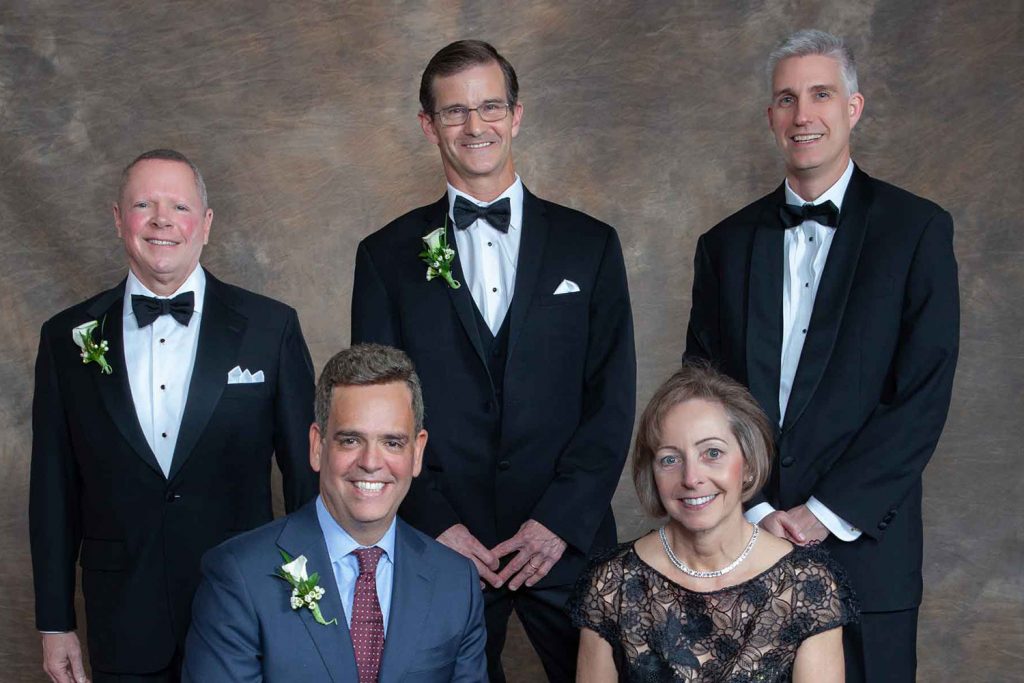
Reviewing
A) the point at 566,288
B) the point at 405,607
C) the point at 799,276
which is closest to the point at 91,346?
the point at 405,607

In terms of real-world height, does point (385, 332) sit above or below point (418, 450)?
above

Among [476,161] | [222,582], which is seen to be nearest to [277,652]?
[222,582]

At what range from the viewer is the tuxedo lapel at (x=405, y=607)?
10.6ft

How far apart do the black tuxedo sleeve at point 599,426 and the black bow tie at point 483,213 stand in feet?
0.89

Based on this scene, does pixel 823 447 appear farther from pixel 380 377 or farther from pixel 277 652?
pixel 277 652

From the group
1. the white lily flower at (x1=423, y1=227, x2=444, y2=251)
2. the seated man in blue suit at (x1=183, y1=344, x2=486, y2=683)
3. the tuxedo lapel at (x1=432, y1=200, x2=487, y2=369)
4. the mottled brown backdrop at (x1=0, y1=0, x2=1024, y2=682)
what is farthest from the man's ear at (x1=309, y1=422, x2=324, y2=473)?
the mottled brown backdrop at (x1=0, y1=0, x2=1024, y2=682)

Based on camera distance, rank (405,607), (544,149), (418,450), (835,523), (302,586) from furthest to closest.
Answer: (544,149), (835,523), (418,450), (405,607), (302,586)

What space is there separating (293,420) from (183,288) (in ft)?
1.39

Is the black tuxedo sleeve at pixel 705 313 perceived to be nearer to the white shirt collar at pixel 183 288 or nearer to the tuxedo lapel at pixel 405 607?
the tuxedo lapel at pixel 405 607

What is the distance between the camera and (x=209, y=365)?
145 inches

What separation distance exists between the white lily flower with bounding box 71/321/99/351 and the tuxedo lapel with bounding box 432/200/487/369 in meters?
0.85

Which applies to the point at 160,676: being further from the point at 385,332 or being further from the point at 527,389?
the point at 527,389

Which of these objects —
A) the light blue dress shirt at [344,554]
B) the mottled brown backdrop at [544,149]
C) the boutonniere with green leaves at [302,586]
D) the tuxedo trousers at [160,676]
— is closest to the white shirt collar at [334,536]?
the light blue dress shirt at [344,554]

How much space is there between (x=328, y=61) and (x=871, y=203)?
2295 mm
